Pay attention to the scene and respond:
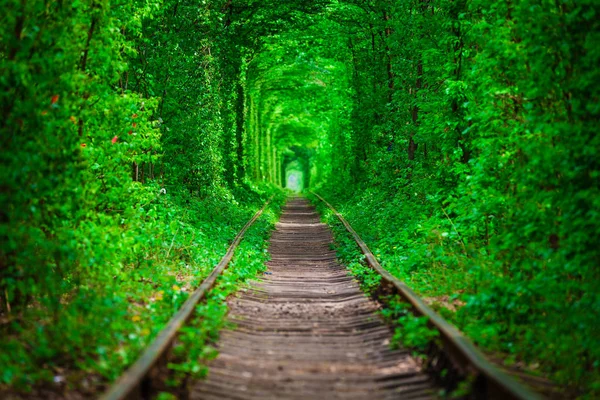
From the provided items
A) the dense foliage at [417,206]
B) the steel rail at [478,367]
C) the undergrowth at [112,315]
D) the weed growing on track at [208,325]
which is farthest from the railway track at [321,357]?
the dense foliage at [417,206]

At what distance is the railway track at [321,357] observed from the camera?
197 inches

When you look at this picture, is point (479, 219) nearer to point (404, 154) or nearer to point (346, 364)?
point (346, 364)

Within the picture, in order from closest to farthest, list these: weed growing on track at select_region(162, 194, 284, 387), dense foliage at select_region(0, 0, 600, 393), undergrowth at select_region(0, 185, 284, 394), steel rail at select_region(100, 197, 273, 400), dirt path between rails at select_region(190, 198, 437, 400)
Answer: steel rail at select_region(100, 197, 273, 400) → undergrowth at select_region(0, 185, 284, 394) → dirt path between rails at select_region(190, 198, 437, 400) → weed growing on track at select_region(162, 194, 284, 387) → dense foliage at select_region(0, 0, 600, 393)

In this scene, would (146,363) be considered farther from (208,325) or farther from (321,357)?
(208,325)

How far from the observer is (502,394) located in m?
4.38

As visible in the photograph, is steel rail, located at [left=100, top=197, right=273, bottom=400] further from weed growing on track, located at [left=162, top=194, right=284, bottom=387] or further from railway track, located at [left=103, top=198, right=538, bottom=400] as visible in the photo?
weed growing on track, located at [left=162, top=194, right=284, bottom=387]

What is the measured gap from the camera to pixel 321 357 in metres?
6.39

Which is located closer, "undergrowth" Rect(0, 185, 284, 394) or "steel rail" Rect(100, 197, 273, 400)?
"steel rail" Rect(100, 197, 273, 400)

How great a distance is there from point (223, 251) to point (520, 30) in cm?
822

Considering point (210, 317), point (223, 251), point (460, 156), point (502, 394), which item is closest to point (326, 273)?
point (223, 251)

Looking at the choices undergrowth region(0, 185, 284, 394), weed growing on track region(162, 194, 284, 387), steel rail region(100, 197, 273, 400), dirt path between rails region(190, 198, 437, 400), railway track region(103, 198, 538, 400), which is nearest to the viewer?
steel rail region(100, 197, 273, 400)

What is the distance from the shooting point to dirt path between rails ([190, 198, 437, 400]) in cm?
530

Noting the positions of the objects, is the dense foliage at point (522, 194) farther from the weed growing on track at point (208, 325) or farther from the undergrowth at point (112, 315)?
the undergrowth at point (112, 315)

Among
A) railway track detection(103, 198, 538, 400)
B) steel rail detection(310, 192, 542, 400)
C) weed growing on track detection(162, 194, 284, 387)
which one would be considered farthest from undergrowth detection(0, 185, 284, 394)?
steel rail detection(310, 192, 542, 400)
